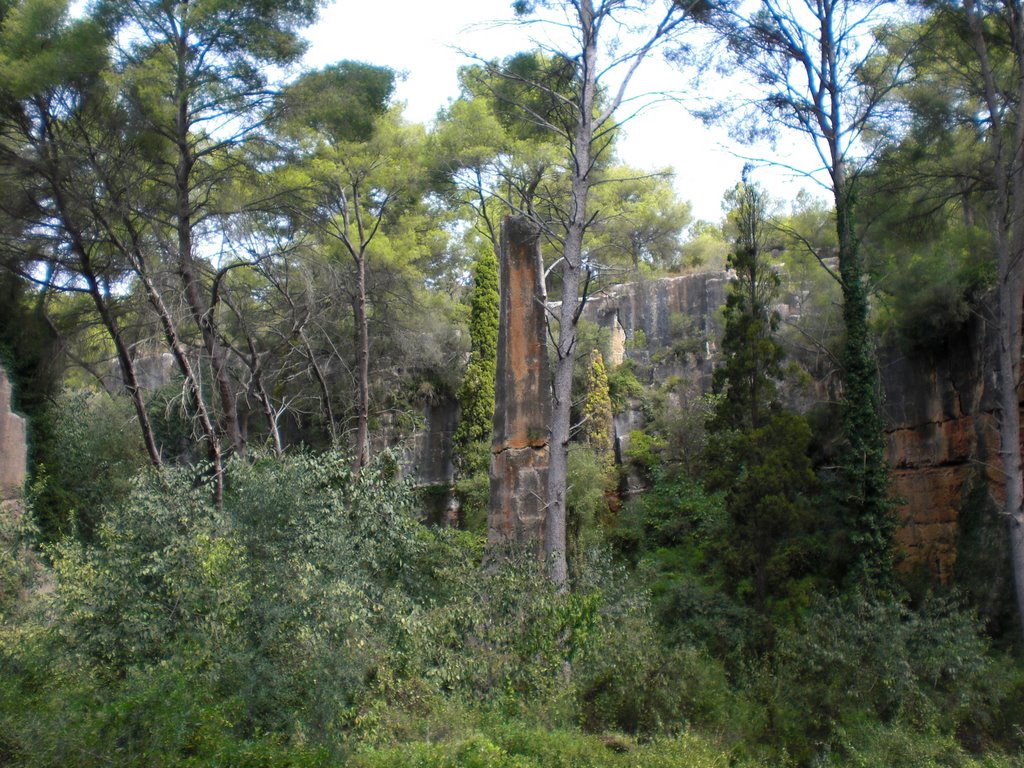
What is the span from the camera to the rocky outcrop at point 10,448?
15.3 metres

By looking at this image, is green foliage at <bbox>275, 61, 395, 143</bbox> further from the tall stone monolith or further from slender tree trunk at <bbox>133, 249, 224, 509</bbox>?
the tall stone monolith

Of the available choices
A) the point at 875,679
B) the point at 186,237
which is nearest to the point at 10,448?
the point at 186,237

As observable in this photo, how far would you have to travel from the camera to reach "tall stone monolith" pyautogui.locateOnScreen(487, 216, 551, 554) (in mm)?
14312

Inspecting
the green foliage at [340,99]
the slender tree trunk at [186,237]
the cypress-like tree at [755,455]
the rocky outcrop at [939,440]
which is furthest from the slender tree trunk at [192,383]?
the rocky outcrop at [939,440]

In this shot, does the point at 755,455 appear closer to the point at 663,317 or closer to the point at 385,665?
the point at 385,665

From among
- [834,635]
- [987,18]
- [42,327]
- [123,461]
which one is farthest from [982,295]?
[123,461]

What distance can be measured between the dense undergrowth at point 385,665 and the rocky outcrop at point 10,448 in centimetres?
287

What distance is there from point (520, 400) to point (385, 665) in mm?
5501

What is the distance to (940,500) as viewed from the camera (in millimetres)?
16250

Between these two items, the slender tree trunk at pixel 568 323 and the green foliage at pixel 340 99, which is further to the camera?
the green foliage at pixel 340 99

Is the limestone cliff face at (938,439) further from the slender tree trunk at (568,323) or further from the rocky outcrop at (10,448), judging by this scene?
the rocky outcrop at (10,448)

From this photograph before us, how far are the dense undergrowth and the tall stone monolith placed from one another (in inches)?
50.5

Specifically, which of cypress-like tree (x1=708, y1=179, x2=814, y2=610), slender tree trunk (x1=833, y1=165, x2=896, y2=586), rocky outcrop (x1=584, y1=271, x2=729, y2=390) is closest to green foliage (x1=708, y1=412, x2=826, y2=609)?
cypress-like tree (x1=708, y1=179, x2=814, y2=610)

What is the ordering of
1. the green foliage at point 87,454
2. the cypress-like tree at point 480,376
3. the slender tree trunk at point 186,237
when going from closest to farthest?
the slender tree trunk at point 186,237
the green foliage at point 87,454
the cypress-like tree at point 480,376
